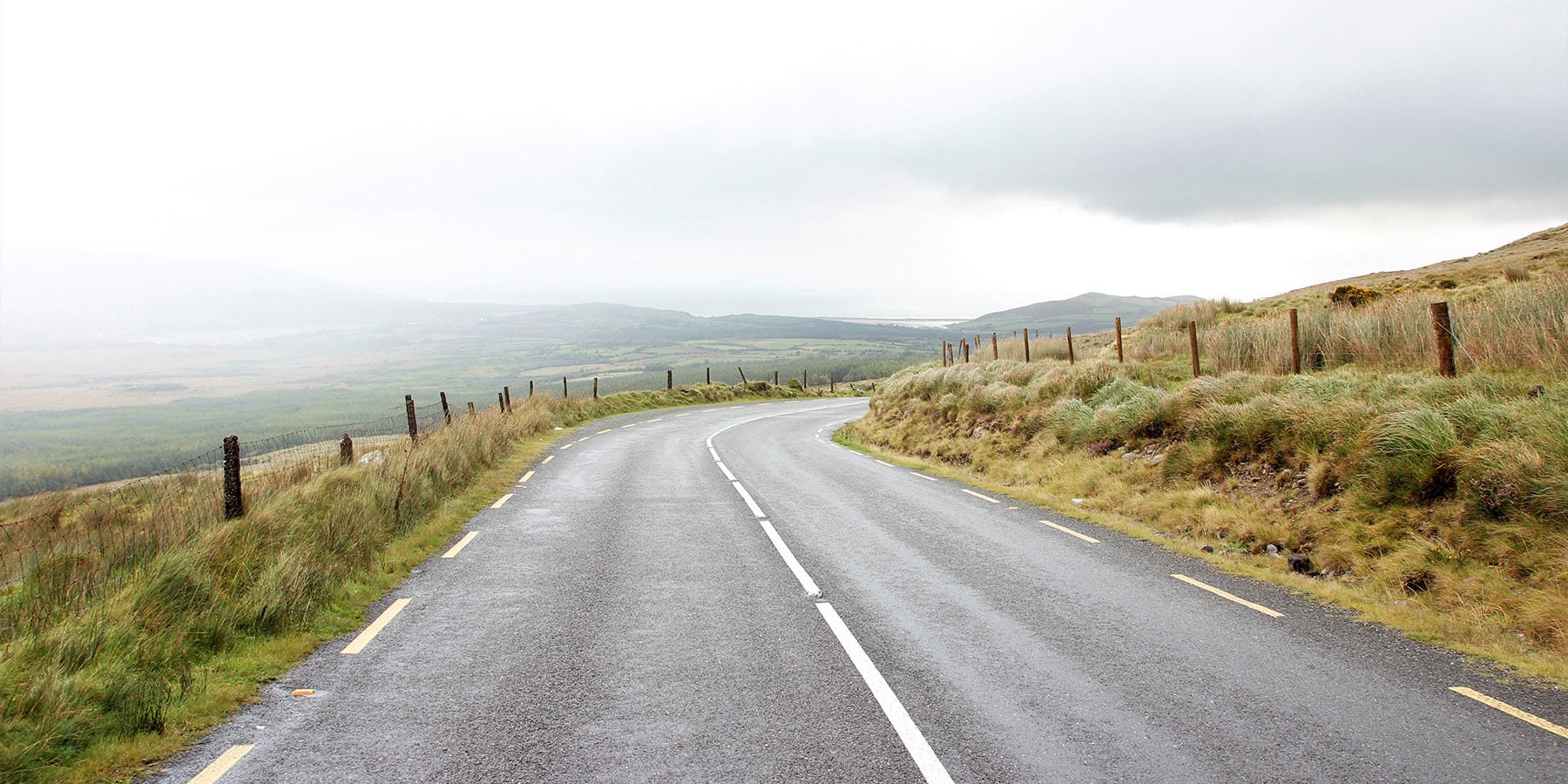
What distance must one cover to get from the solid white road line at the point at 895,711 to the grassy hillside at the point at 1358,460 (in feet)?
14.6

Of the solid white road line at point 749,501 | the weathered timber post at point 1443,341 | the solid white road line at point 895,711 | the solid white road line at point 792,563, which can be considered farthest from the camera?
the solid white road line at point 749,501

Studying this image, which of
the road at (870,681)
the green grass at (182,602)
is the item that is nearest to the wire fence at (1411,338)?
the road at (870,681)

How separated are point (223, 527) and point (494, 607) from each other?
3.55m

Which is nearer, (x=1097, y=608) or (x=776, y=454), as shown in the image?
(x=1097, y=608)

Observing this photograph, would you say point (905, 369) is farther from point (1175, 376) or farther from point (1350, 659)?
point (1350, 659)

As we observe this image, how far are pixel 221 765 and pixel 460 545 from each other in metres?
5.66

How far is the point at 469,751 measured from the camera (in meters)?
3.91

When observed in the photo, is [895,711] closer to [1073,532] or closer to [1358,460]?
[1073,532]

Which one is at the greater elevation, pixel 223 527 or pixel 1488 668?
pixel 223 527

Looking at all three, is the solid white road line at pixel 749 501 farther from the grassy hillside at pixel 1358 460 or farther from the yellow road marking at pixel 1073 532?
the grassy hillside at pixel 1358 460

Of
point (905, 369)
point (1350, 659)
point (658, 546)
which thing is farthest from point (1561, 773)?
point (905, 369)

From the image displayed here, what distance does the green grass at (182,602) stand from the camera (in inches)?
160

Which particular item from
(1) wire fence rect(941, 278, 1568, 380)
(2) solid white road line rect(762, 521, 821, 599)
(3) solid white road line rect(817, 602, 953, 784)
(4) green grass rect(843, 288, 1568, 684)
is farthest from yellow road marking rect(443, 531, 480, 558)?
(1) wire fence rect(941, 278, 1568, 380)

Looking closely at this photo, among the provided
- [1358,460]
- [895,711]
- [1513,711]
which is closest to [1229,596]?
[1513,711]
